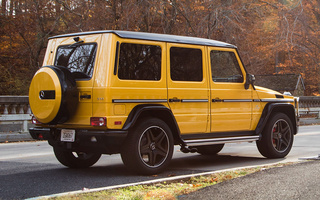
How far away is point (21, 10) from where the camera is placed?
94.0ft

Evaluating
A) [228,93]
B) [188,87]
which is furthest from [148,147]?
[228,93]

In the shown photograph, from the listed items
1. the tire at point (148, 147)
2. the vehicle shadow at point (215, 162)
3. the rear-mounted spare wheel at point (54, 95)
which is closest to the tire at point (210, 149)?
the vehicle shadow at point (215, 162)

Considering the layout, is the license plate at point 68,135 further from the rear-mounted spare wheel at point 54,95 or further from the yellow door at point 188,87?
the yellow door at point 188,87

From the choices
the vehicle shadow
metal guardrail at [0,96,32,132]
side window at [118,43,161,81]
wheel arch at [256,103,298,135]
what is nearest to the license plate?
side window at [118,43,161,81]

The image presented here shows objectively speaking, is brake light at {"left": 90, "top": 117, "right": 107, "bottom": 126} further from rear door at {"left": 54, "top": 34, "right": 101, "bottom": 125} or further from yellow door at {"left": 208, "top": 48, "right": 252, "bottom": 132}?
yellow door at {"left": 208, "top": 48, "right": 252, "bottom": 132}

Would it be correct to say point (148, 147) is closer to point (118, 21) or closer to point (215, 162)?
point (215, 162)

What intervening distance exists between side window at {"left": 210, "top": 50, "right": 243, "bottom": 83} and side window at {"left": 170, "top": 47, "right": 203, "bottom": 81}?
360 millimetres

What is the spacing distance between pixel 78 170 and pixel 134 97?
180 cm

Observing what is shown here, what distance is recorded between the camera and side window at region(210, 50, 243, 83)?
873 cm

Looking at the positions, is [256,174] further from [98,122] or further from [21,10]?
[21,10]

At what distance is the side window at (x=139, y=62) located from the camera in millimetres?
7367

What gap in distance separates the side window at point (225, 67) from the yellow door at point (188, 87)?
0.27 metres

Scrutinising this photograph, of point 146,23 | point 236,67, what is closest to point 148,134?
point 236,67

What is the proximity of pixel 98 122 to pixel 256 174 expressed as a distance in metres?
2.35
